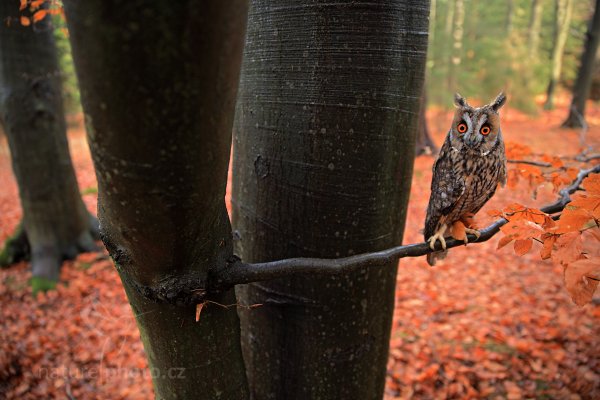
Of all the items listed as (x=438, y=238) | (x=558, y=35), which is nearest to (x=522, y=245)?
(x=438, y=238)

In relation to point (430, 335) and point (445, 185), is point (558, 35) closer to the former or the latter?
point (430, 335)

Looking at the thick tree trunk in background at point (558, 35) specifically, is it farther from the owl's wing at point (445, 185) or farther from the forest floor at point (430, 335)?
the owl's wing at point (445, 185)

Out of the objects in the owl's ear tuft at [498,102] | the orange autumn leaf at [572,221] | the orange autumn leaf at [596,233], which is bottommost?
the orange autumn leaf at [596,233]

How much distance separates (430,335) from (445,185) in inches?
106

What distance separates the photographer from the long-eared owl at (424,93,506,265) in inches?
60.2

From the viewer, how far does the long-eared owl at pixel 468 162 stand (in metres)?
1.53

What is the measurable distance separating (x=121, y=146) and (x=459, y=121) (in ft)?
4.36

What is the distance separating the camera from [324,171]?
1325mm

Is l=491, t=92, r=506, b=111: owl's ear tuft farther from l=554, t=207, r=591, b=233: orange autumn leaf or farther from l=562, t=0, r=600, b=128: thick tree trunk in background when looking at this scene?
l=562, t=0, r=600, b=128: thick tree trunk in background

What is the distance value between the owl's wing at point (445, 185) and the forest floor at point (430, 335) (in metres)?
2.06

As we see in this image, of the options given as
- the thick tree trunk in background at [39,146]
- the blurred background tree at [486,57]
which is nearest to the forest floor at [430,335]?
the thick tree trunk in background at [39,146]

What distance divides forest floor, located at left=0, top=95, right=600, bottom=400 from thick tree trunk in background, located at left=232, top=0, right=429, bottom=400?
187 centimetres

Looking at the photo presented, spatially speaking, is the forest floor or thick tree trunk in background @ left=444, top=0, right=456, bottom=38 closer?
the forest floor

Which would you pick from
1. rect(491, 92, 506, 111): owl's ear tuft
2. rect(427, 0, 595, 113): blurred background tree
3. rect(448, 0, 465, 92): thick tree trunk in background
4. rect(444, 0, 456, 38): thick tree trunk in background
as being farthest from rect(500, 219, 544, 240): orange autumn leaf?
rect(444, 0, 456, 38): thick tree trunk in background
